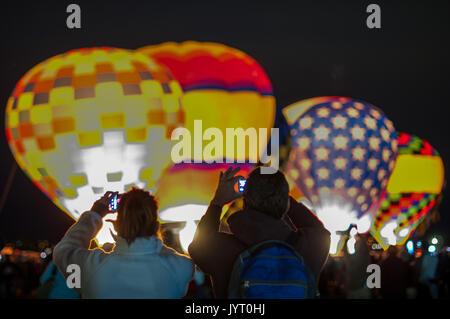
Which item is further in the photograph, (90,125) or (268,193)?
(90,125)

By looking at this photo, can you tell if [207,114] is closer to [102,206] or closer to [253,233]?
[102,206]

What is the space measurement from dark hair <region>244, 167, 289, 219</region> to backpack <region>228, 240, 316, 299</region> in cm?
13

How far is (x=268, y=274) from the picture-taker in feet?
8.54

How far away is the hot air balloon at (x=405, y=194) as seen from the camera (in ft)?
63.9

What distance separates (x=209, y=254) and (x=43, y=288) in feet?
5.18

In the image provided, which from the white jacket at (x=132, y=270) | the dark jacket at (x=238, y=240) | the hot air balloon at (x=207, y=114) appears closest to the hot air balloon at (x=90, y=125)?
the hot air balloon at (x=207, y=114)

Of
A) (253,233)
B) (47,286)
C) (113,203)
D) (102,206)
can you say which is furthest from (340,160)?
(253,233)

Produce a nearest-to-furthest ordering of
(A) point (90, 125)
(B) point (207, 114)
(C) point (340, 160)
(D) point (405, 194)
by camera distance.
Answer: (A) point (90, 125) < (B) point (207, 114) < (C) point (340, 160) < (D) point (405, 194)

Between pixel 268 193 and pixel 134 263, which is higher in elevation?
pixel 268 193

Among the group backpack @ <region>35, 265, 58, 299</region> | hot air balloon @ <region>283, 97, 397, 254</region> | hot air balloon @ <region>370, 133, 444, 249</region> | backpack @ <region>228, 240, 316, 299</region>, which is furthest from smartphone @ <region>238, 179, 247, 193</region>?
hot air balloon @ <region>370, 133, 444, 249</region>

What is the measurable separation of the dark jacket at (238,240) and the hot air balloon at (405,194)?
17.0 meters

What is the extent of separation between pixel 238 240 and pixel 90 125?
24.7ft

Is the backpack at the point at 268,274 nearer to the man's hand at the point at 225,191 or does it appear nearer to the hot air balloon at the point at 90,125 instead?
the man's hand at the point at 225,191

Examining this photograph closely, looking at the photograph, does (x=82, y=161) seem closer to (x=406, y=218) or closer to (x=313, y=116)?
(x=313, y=116)
